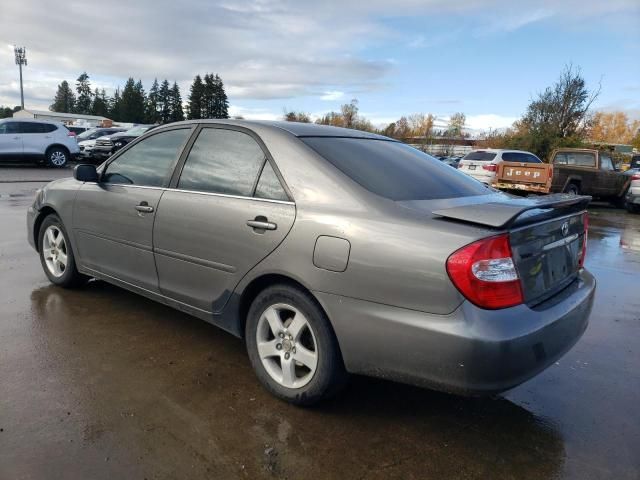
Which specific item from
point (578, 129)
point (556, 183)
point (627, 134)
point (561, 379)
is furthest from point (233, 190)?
point (627, 134)

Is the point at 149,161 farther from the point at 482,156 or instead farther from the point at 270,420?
the point at 482,156

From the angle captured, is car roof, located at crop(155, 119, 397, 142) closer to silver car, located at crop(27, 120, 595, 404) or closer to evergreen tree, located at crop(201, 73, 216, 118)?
silver car, located at crop(27, 120, 595, 404)

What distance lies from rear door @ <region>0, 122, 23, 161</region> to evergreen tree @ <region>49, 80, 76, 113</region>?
124 m

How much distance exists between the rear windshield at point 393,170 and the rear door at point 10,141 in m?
18.8

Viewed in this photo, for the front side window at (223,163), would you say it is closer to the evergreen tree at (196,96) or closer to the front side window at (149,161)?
the front side window at (149,161)

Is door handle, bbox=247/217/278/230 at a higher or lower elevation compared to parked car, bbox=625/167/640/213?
higher

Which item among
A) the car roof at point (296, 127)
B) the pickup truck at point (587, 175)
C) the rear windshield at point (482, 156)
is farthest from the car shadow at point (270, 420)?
the rear windshield at point (482, 156)

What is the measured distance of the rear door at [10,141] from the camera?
1820 centimetres

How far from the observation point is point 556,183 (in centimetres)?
1548

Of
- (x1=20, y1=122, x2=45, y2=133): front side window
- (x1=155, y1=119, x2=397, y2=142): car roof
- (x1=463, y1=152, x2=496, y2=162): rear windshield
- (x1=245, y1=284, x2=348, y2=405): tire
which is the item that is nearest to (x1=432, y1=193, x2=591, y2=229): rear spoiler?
(x1=245, y1=284, x2=348, y2=405): tire

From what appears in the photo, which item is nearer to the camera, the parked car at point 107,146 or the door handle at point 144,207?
the door handle at point 144,207

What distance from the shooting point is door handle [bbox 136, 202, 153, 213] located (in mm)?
3631

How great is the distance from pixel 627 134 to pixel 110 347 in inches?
3905

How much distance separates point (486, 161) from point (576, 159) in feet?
9.81
